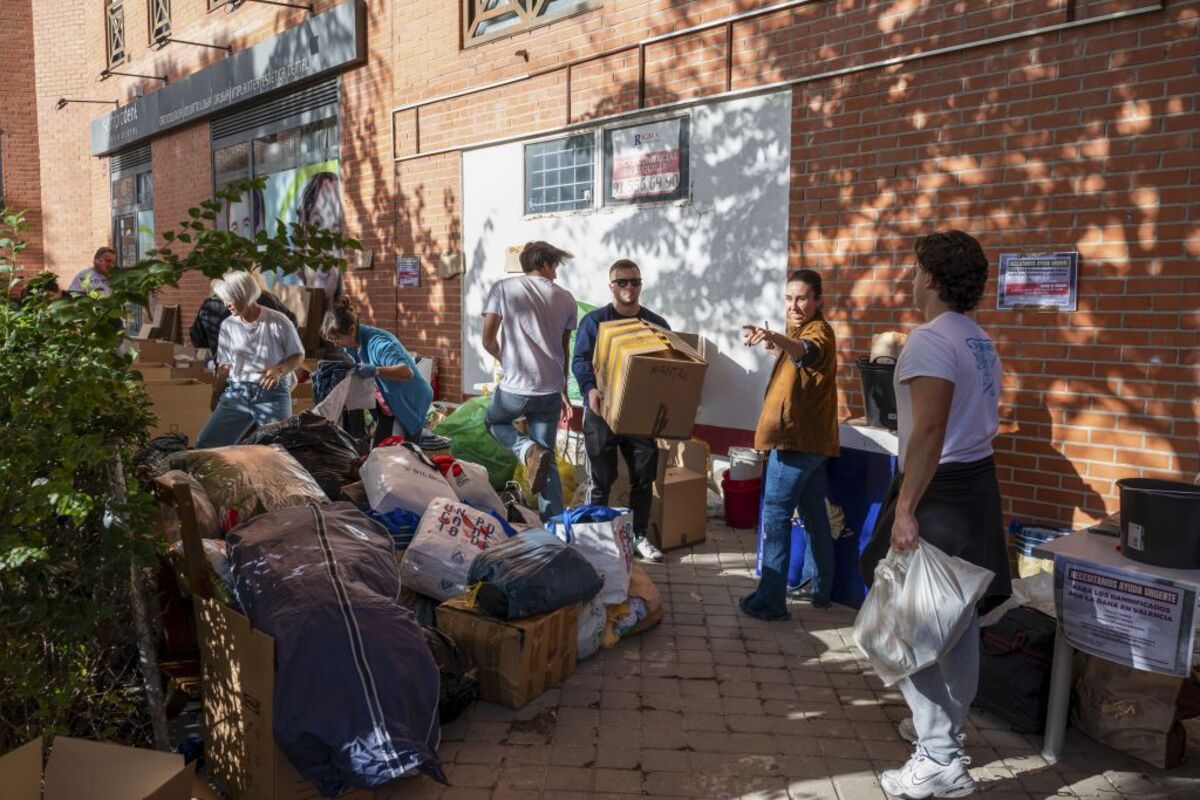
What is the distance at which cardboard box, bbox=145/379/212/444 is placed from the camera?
6797mm

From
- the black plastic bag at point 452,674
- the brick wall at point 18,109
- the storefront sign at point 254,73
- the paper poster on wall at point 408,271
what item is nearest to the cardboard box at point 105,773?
the black plastic bag at point 452,674

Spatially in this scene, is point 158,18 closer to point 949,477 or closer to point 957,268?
point 957,268

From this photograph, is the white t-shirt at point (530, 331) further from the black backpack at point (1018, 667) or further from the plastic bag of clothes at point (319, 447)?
the black backpack at point (1018, 667)

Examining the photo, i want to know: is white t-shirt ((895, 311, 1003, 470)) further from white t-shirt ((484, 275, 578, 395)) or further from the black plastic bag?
white t-shirt ((484, 275, 578, 395))

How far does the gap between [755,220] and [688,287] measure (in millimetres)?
831

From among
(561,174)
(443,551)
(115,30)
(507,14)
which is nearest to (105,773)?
(443,551)

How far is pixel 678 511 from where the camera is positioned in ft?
20.6

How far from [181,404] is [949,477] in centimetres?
579

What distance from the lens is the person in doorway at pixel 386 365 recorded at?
603 centimetres

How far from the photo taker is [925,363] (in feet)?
10.1

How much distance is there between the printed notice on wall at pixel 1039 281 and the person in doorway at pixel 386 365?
373cm

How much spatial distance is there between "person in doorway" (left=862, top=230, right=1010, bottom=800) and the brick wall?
21728mm

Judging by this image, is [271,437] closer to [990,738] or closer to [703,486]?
[703,486]

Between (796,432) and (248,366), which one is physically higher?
(248,366)
